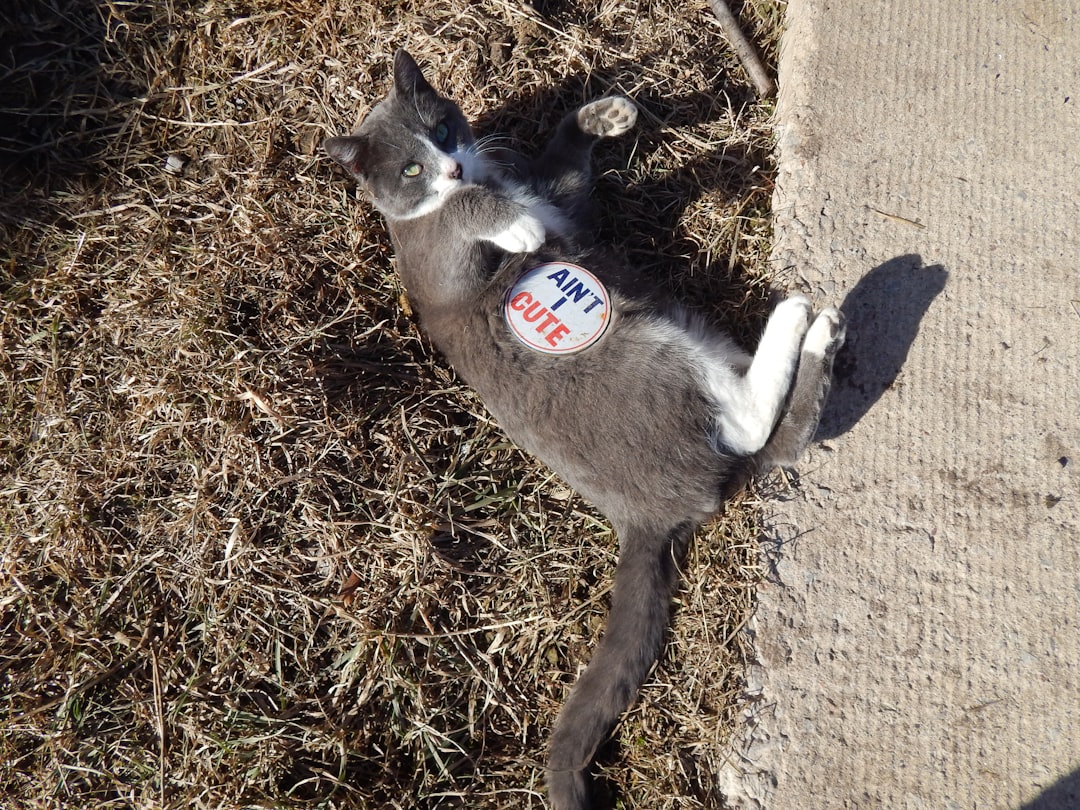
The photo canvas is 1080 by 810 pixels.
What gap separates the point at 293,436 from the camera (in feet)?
8.09

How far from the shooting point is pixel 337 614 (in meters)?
2.35

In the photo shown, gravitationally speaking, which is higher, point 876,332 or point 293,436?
point 876,332

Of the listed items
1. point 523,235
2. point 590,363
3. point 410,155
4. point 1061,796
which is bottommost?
point 1061,796

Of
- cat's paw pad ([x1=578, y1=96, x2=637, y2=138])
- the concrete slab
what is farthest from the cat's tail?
cat's paw pad ([x1=578, y1=96, x2=637, y2=138])

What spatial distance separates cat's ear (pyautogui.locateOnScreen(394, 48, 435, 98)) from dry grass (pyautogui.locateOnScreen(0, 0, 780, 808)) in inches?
20.3

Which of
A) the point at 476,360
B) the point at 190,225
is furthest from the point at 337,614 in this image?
the point at 190,225

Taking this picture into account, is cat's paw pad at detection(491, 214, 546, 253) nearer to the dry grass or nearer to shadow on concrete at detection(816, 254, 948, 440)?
→ the dry grass

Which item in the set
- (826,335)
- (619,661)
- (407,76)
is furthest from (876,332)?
(407,76)

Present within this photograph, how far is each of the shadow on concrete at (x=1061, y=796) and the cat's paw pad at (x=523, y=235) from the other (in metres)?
2.35

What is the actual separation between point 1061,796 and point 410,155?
2946mm

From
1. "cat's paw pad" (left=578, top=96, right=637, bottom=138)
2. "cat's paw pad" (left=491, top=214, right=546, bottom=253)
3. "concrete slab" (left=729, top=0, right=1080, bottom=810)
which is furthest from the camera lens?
"cat's paw pad" (left=578, top=96, right=637, bottom=138)

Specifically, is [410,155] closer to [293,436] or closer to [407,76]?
[407,76]

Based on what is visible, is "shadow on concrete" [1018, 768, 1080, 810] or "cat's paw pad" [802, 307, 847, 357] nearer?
"shadow on concrete" [1018, 768, 1080, 810]

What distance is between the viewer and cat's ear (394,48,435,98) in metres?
2.29
